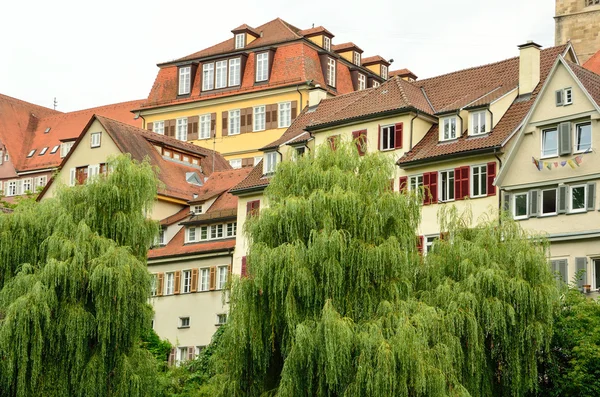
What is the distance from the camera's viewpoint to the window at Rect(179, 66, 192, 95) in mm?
94062

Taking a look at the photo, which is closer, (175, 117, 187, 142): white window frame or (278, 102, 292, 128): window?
(278, 102, 292, 128): window

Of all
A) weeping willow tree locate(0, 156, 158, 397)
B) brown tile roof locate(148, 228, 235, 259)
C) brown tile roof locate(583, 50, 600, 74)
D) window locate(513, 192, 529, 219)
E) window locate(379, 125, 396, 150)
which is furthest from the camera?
brown tile roof locate(148, 228, 235, 259)

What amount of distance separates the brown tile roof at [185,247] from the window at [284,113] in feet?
60.3

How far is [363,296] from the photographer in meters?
42.1

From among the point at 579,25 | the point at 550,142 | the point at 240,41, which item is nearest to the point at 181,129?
the point at 240,41

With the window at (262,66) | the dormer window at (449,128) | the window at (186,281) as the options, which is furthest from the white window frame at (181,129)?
the dormer window at (449,128)

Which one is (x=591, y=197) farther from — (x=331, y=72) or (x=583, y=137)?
(x=331, y=72)

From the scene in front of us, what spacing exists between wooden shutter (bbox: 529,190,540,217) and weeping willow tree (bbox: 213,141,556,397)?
749 centimetres

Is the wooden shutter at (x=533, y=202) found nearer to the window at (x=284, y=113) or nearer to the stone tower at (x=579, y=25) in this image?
the stone tower at (x=579, y=25)

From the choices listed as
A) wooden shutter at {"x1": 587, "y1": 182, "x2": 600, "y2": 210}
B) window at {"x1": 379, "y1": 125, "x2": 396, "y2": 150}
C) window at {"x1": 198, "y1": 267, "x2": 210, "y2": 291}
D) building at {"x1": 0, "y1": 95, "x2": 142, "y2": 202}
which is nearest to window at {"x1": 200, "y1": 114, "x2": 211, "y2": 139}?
building at {"x1": 0, "y1": 95, "x2": 142, "y2": 202}

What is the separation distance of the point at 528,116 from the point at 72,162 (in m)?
32.4

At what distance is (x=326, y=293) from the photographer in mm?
42062

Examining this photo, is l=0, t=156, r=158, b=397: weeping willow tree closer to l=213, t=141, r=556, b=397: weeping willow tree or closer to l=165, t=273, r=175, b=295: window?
l=213, t=141, r=556, b=397: weeping willow tree

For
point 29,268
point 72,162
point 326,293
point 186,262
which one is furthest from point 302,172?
point 72,162
